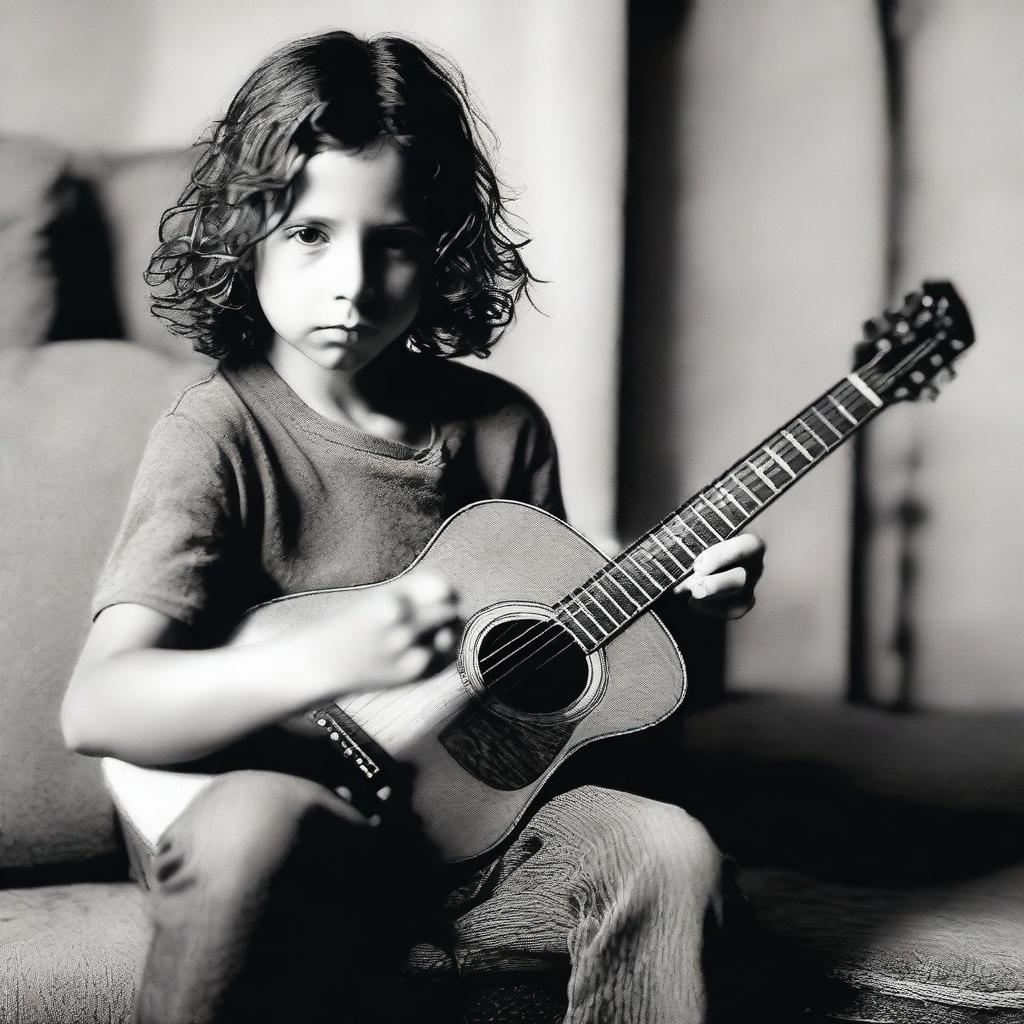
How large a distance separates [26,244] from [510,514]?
0.58 meters

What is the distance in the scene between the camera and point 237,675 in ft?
2.34

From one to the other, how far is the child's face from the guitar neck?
0.27 meters

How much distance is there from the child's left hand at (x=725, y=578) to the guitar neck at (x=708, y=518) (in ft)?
0.07

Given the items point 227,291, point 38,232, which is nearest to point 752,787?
point 227,291

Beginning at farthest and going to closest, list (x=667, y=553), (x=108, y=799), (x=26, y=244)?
(x=26, y=244) → (x=108, y=799) → (x=667, y=553)

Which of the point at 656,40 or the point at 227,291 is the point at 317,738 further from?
the point at 656,40

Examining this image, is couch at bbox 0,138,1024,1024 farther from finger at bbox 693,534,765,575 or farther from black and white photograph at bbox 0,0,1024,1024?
finger at bbox 693,534,765,575

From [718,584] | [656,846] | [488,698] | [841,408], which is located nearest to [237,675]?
[488,698]

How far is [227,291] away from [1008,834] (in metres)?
1.03

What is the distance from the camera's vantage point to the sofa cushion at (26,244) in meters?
1.12

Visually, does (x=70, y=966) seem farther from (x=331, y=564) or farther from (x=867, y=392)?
(x=867, y=392)

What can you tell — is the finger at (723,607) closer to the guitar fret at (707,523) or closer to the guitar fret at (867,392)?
the guitar fret at (707,523)

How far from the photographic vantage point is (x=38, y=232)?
3.69 feet

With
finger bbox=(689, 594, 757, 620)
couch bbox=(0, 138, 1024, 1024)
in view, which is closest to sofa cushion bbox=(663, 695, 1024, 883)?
couch bbox=(0, 138, 1024, 1024)
